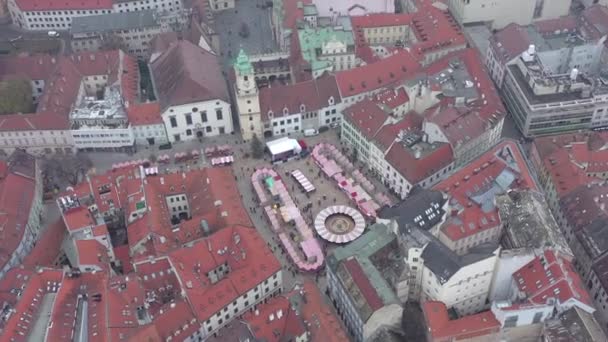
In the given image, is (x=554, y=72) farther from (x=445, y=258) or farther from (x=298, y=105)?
(x=445, y=258)

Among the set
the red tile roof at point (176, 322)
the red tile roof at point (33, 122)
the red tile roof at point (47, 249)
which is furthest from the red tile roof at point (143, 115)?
the red tile roof at point (176, 322)

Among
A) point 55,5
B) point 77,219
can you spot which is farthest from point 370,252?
point 55,5

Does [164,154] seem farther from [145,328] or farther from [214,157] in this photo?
[145,328]

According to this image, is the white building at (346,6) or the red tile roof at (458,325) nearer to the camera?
the red tile roof at (458,325)

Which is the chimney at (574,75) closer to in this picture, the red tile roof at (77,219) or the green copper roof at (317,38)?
the green copper roof at (317,38)

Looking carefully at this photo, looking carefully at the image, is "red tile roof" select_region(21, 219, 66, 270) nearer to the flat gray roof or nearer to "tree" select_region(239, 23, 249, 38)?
the flat gray roof

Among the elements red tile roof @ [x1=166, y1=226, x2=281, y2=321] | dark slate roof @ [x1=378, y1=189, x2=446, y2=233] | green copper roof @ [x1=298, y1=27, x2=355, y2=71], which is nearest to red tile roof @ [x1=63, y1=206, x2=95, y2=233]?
red tile roof @ [x1=166, y1=226, x2=281, y2=321]

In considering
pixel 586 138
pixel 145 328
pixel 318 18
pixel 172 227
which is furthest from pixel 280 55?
pixel 145 328
